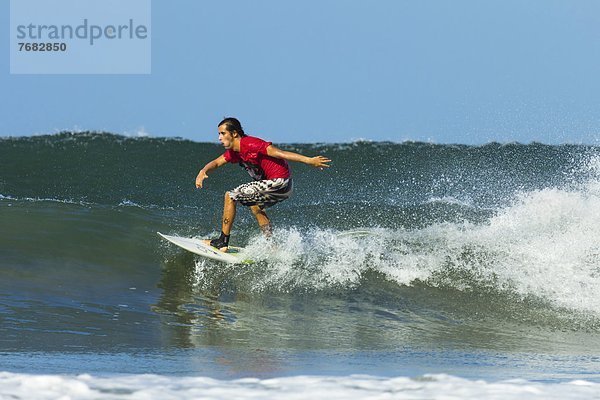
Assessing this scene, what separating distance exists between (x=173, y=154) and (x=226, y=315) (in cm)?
1433

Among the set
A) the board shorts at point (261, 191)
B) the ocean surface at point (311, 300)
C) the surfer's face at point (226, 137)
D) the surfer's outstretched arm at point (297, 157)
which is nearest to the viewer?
the ocean surface at point (311, 300)

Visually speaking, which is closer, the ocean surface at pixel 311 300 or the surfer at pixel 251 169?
the ocean surface at pixel 311 300

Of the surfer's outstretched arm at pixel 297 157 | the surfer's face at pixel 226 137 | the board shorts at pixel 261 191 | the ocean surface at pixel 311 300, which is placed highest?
the surfer's face at pixel 226 137

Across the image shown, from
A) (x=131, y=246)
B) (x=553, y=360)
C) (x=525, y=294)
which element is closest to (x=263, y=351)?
(x=553, y=360)

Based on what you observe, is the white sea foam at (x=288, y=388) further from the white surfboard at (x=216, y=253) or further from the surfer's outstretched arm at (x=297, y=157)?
the white surfboard at (x=216, y=253)

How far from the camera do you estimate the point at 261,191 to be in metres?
9.61

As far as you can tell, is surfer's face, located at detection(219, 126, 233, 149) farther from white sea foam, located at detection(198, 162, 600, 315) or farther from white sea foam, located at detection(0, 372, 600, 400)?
white sea foam, located at detection(0, 372, 600, 400)

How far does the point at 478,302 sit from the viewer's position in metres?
9.65

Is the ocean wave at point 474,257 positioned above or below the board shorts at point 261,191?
below

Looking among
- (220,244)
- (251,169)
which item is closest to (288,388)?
(251,169)

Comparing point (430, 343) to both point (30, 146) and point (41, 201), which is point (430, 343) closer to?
point (41, 201)

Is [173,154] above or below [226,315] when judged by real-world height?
above

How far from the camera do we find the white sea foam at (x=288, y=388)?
163 inches

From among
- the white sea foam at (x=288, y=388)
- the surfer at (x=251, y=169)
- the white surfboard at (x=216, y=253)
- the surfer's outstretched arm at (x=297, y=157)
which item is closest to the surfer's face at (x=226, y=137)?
the surfer at (x=251, y=169)
